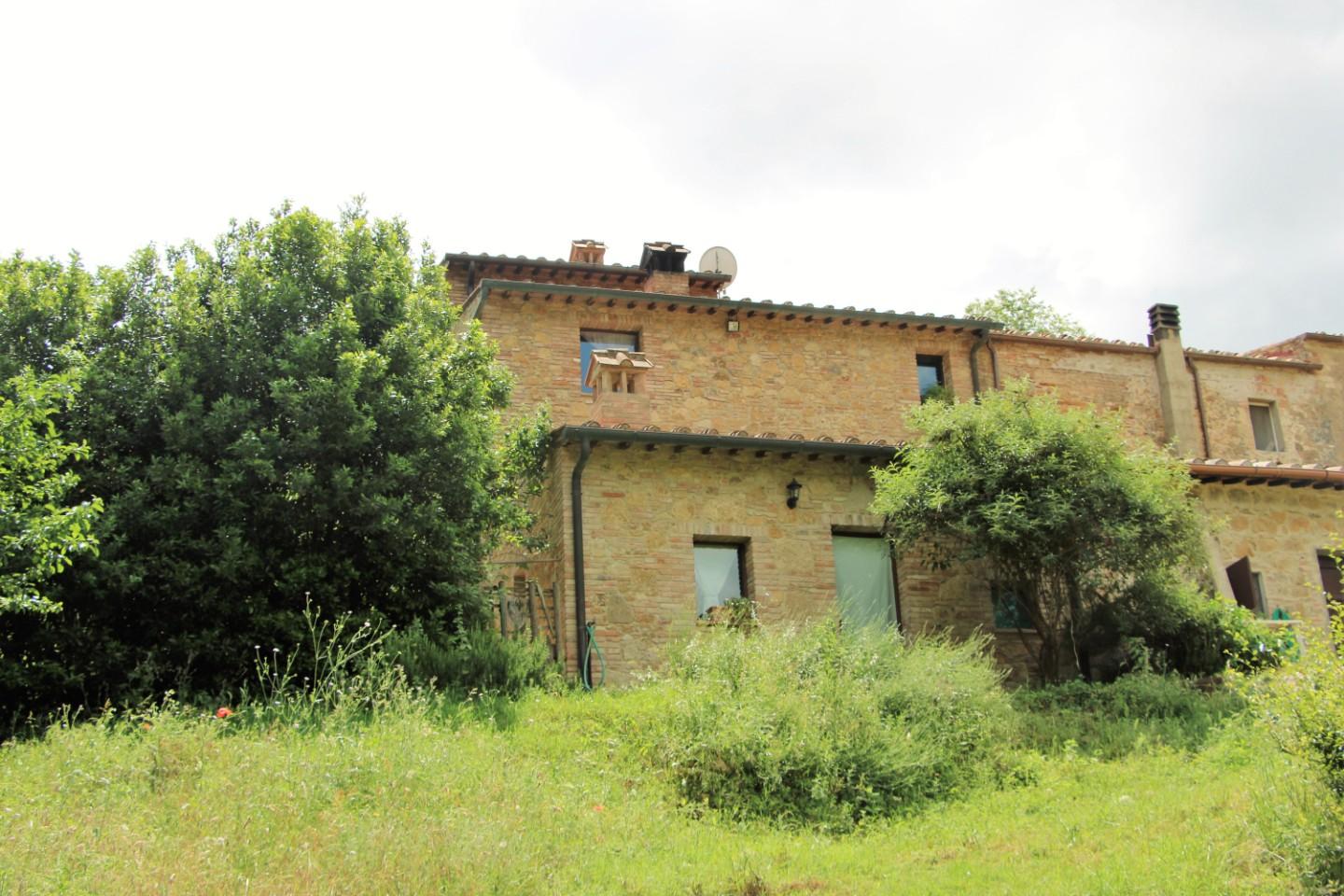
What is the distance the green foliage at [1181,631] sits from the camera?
1652 centimetres

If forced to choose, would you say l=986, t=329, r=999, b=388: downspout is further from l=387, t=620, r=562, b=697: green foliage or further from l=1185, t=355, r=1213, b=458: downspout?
l=387, t=620, r=562, b=697: green foliage

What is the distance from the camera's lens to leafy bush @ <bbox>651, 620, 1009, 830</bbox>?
12.0 metres

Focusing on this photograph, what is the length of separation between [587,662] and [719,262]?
33.9 feet

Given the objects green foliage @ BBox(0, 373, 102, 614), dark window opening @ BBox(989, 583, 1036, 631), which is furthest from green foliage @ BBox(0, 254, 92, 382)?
dark window opening @ BBox(989, 583, 1036, 631)

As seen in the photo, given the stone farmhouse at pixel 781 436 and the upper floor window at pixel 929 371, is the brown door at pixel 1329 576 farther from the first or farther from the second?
the upper floor window at pixel 929 371

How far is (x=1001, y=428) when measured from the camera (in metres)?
17.3

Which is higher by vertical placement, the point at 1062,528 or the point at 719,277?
the point at 719,277

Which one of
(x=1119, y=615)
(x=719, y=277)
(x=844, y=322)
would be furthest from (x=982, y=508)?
(x=719, y=277)

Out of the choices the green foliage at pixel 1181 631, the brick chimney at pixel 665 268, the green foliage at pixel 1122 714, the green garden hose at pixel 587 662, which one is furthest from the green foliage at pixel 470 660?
the brick chimney at pixel 665 268

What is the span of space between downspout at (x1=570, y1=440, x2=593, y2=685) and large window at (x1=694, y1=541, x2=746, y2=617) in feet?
5.33

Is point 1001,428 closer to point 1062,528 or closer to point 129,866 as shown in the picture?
point 1062,528

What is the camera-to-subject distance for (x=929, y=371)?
2284 cm

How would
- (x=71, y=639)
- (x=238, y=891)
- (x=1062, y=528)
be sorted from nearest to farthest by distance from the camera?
(x=238, y=891), (x=71, y=639), (x=1062, y=528)

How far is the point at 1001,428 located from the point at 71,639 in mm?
11217
